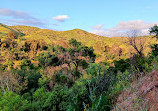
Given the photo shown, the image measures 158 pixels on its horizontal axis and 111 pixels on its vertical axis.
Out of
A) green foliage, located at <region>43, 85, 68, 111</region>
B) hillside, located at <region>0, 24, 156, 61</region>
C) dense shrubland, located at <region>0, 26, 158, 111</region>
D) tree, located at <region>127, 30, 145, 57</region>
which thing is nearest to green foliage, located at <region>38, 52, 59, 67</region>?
dense shrubland, located at <region>0, 26, 158, 111</region>

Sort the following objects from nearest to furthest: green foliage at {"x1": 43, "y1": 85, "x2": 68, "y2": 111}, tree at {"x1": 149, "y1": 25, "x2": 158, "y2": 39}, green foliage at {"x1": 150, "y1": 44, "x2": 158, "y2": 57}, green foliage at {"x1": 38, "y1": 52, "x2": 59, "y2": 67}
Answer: green foliage at {"x1": 150, "y1": 44, "x2": 158, "y2": 57}
tree at {"x1": 149, "y1": 25, "x2": 158, "y2": 39}
green foliage at {"x1": 43, "y1": 85, "x2": 68, "y2": 111}
green foliage at {"x1": 38, "y1": 52, "x2": 59, "y2": 67}

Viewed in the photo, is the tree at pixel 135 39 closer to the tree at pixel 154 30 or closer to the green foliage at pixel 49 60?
the tree at pixel 154 30

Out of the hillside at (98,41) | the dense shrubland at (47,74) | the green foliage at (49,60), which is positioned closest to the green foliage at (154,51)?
the dense shrubland at (47,74)

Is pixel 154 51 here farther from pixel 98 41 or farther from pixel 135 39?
pixel 98 41

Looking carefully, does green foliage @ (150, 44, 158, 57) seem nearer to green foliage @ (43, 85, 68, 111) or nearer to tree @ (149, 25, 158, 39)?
tree @ (149, 25, 158, 39)

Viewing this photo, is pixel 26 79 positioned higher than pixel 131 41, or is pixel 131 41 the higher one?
pixel 131 41

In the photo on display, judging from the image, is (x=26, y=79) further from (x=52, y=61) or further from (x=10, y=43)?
(x=10, y=43)

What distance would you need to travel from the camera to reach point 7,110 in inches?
389

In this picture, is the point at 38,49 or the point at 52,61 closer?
the point at 52,61

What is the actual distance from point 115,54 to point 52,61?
65.0 feet

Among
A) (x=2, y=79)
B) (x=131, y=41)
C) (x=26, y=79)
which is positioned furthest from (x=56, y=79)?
(x=131, y=41)

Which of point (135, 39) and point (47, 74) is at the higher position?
point (135, 39)

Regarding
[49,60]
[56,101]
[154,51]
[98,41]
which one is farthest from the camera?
[98,41]

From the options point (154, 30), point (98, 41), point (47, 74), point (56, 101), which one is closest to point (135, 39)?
point (154, 30)
